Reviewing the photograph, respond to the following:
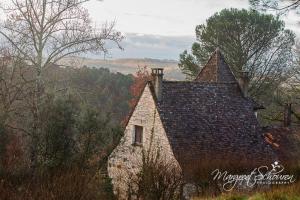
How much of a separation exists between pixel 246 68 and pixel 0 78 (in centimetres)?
2202

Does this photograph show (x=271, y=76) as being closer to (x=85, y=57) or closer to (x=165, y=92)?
(x=165, y=92)

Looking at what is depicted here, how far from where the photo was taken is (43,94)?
17938 mm

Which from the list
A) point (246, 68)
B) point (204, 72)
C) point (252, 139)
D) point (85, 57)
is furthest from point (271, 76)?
point (85, 57)

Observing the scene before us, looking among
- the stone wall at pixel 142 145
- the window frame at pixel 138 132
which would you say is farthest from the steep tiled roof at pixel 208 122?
the window frame at pixel 138 132

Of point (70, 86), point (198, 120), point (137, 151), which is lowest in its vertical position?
point (137, 151)

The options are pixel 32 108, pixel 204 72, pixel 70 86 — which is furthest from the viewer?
pixel 204 72

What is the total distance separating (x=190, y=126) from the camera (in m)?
20.7

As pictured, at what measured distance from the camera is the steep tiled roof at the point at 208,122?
20125mm

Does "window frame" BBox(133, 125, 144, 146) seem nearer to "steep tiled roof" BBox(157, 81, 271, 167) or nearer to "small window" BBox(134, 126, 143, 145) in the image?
"small window" BBox(134, 126, 143, 145)

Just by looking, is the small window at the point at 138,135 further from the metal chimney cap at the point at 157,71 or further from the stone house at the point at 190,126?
the metal chimney cap at the point at 157,71

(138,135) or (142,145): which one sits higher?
(138,135)

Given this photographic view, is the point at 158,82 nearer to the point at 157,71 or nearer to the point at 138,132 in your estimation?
Result: the point at 157,71

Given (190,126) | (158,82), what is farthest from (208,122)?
(158,82)

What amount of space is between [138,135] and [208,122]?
11.7 ft
